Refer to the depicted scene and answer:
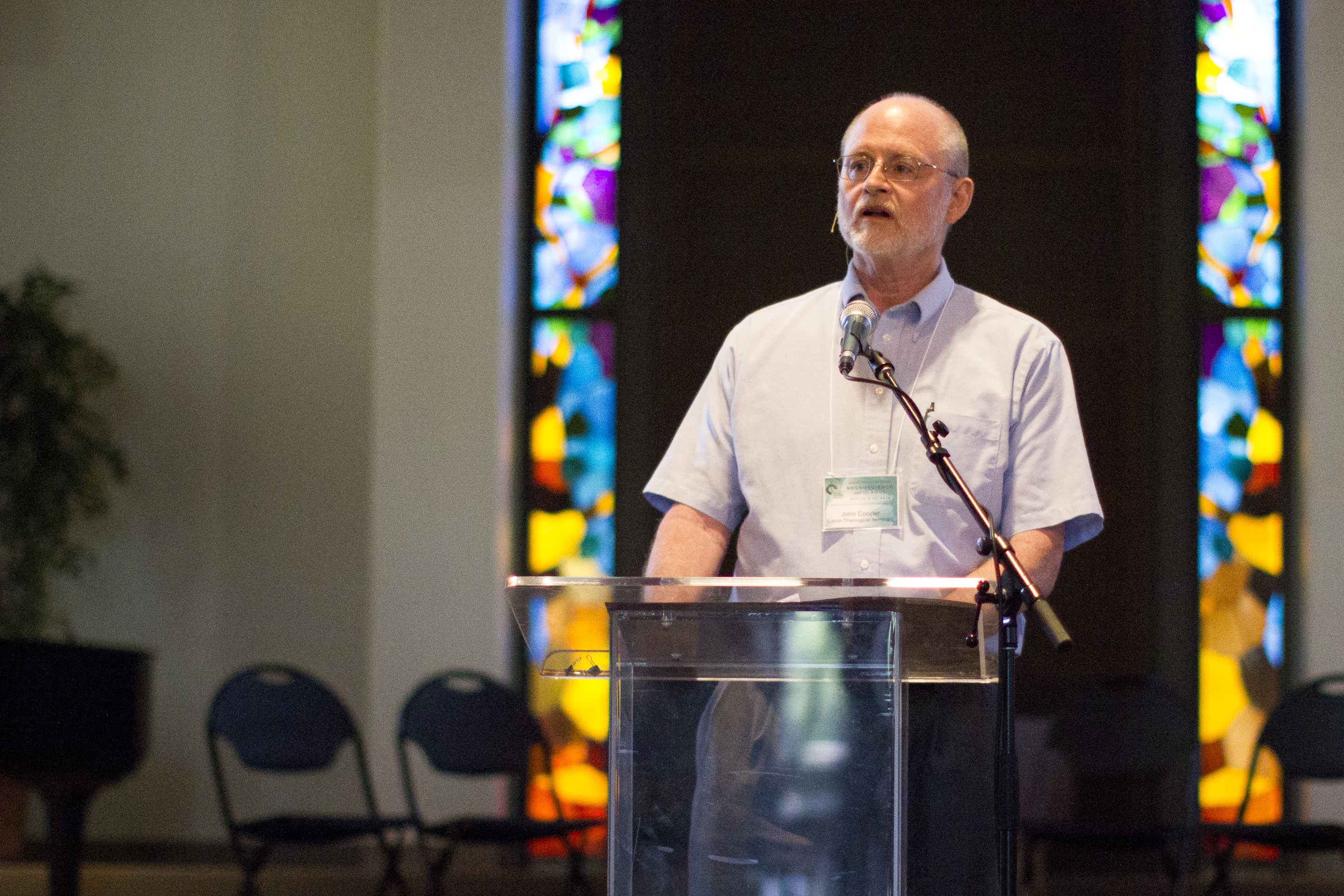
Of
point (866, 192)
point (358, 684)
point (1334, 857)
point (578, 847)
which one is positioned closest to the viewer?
point (866, 192)

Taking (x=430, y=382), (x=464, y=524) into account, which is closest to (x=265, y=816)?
(x=464, y=524)

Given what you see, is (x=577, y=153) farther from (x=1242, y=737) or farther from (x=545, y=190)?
(x=1242, y=737)

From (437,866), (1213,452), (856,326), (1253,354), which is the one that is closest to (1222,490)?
(1213,452)

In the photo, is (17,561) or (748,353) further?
(17,561)

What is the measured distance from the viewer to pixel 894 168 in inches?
94.2

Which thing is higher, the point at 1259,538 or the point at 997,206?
the point at 997,206

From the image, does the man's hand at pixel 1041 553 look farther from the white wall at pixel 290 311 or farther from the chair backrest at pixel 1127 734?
the white wall at pixel 290 311

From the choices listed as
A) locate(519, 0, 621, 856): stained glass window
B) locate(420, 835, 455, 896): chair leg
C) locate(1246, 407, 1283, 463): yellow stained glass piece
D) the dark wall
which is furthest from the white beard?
locate(1246, 407, 1283, 463): yellow stained glass piece

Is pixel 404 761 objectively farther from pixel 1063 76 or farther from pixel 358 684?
pixel 1063 76

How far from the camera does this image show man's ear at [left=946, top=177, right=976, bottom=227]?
2.47 m

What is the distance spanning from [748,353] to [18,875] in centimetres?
409

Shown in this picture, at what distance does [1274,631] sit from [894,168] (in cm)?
388

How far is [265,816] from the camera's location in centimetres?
582

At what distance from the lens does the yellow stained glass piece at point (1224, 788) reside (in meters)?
5.48
